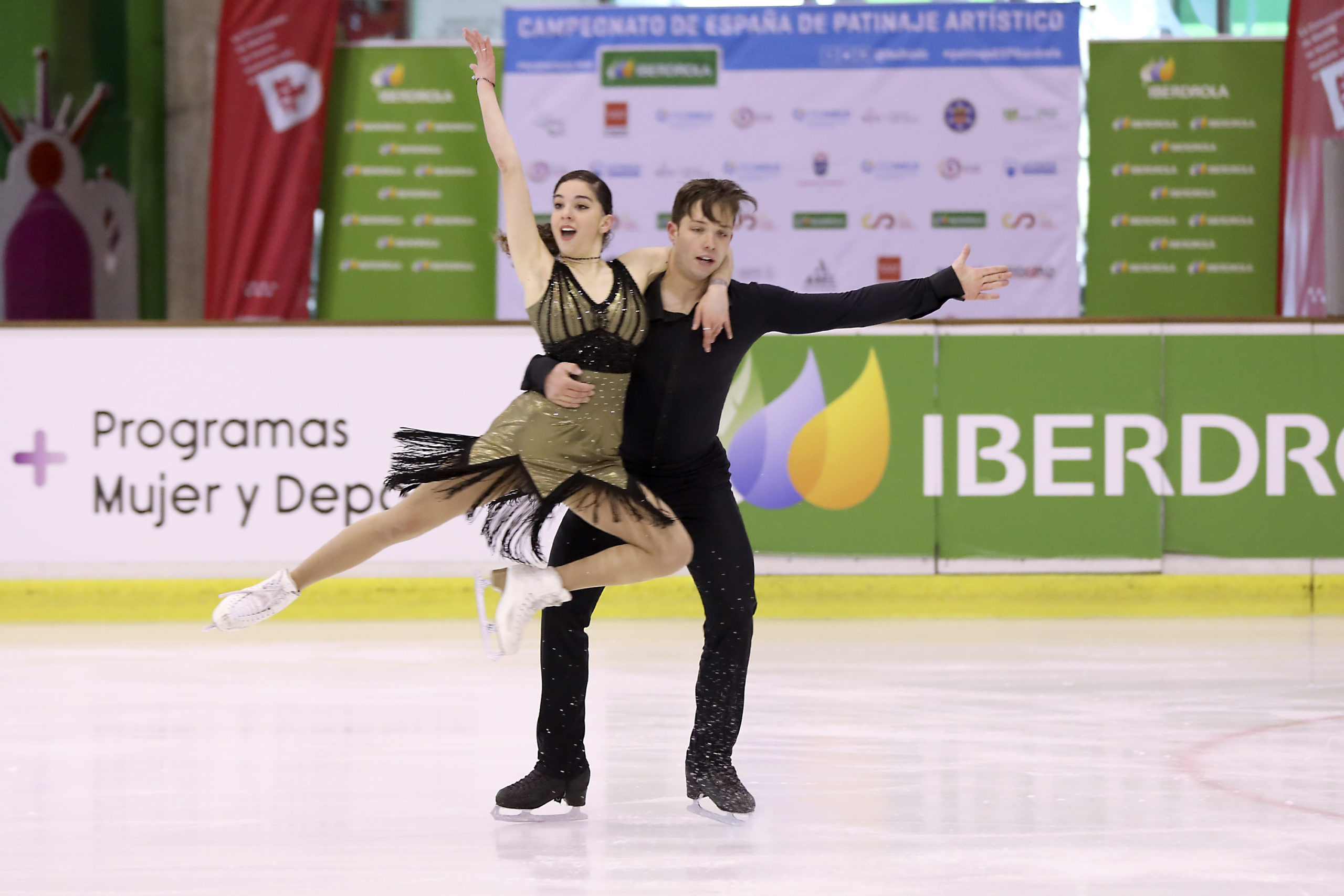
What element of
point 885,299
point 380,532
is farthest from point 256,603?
point 885,299

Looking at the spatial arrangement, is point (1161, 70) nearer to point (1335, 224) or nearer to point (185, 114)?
point (1335, 224)

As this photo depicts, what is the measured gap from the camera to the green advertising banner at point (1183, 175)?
9.34 metres

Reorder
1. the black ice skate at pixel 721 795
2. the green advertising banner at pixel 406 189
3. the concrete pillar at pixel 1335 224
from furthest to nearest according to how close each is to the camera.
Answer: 1. the green advertising banner at pixel 406 189
2. the concrete pillar at pixel 1335 224
3. the black ice skate at pixel 721 795

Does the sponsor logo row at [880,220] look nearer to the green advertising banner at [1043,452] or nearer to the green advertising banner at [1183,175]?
the green advertising banner at [1183,175]

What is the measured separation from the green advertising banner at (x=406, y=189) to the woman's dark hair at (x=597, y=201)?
6.45 metres

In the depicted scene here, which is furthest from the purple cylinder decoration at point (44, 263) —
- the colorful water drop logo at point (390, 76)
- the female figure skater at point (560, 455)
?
the female figure skater at point (560, 455)

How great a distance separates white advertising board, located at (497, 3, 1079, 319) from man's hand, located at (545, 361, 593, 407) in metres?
6.07

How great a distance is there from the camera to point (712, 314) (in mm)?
3053

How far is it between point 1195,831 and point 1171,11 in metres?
7.65

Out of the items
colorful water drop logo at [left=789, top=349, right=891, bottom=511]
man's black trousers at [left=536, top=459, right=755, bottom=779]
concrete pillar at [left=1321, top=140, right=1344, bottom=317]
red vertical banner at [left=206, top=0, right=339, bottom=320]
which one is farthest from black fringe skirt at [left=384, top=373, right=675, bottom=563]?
red vertical banner at [left=206, top=0, right=339, bottom=320]

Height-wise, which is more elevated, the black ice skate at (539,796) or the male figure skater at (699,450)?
the male figure skater at (699,450)

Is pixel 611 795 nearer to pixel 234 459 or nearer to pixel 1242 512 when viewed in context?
pixel 234 459

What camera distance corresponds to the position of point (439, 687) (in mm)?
4816

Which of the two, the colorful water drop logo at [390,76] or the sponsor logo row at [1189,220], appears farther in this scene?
the colorful water drop logo at [390,76]
